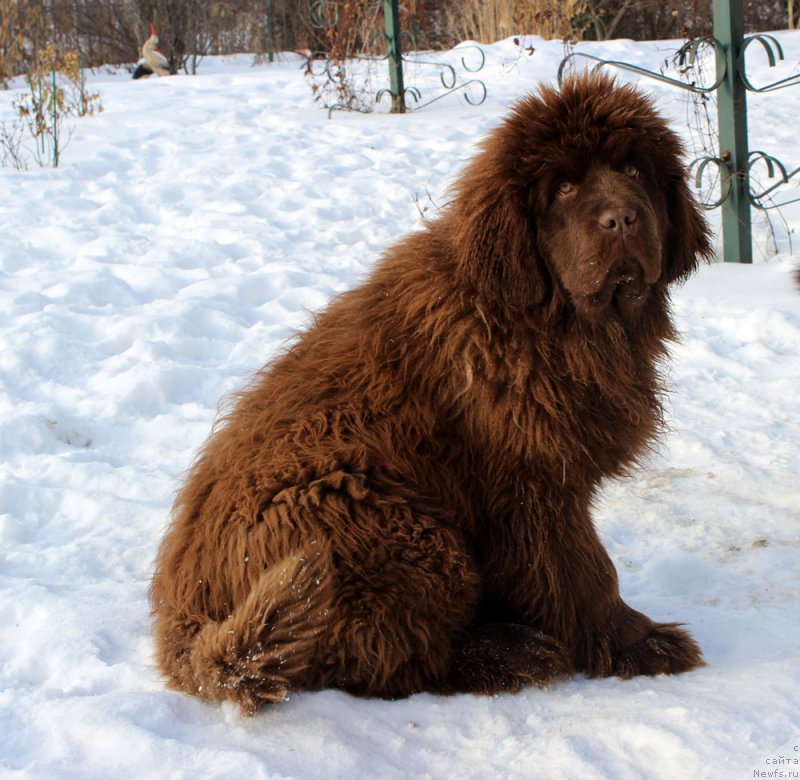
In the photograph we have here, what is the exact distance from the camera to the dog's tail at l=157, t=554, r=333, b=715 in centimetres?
261

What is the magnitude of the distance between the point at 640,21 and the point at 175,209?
43.6 ft

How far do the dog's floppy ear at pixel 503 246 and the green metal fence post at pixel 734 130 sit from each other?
14.3ft

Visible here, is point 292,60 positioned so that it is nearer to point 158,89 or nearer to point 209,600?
point 158,89

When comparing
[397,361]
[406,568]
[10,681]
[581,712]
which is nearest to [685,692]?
[581,712]

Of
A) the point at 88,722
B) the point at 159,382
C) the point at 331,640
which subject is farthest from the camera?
the point at 159,382

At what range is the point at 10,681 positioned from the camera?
9.25 ft

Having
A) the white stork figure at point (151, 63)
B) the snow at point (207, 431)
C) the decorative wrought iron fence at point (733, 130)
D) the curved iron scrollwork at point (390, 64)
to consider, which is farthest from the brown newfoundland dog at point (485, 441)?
the white stork figure at point (151, 63)

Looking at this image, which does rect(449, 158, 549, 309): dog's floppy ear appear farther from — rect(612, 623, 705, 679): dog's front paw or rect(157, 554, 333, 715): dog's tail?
rect(612, 623, 705, 679): dog's front paw

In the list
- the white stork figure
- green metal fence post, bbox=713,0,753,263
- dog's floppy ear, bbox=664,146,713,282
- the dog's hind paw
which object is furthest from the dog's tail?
the white stork figure

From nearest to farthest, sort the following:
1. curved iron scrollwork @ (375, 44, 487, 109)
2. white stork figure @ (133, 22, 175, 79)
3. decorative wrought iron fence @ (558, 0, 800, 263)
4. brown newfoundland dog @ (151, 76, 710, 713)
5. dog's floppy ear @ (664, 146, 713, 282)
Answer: brown newfoundland dog @ (151, 76, 710, 713) < dog's floppy ear @ (664, 146, 713, 282) < decorative wrought iron fence @ (558, 0, 800, 263) < curved iron scrollwork @ (375, 44, 487, 109) < white stork figure @ (133, 22, 175, 79)

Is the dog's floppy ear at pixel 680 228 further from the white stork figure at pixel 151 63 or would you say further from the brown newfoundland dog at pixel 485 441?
the white stork figure at pixel 151 63

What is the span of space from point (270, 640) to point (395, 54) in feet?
29.1

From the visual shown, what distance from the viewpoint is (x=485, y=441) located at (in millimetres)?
3055

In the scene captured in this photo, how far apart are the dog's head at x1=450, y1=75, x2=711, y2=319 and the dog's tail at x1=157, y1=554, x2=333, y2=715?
107 centimetres
